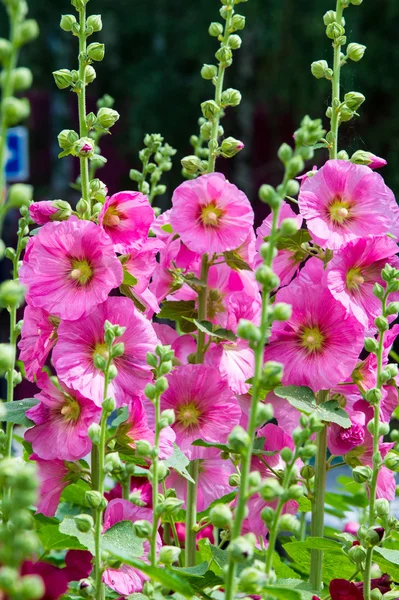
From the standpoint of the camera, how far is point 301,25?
7.24 metres

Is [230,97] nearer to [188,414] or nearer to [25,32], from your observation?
[188,414]

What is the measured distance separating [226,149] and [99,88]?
895 centimetres

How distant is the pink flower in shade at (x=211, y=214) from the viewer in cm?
85

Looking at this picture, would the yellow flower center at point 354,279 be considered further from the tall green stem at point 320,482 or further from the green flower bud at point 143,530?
the green flower bud at point 143,530

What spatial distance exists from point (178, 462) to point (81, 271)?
0.56ft

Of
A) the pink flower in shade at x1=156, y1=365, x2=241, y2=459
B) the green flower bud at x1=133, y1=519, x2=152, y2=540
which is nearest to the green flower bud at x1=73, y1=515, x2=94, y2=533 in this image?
the green flower bud at x1=133, y1=519, x2=152, y2=540

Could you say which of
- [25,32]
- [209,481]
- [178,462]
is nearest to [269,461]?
[209,481]

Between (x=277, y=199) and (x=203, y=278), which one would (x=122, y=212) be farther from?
(x=277, y=199)

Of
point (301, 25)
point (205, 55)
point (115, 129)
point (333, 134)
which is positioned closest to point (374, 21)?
point (301, 25)

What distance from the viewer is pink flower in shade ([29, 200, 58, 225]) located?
83 cm

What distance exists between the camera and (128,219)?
0.84m

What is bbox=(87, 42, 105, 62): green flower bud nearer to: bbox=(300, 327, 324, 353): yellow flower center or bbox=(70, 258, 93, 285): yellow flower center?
bbox=(70, 258, 93, 285): yellow flower center

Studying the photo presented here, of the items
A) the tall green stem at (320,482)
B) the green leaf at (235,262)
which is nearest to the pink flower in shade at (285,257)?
the green leaf at (235,262)

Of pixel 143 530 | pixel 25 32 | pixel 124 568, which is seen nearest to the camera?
pixel 25 32
